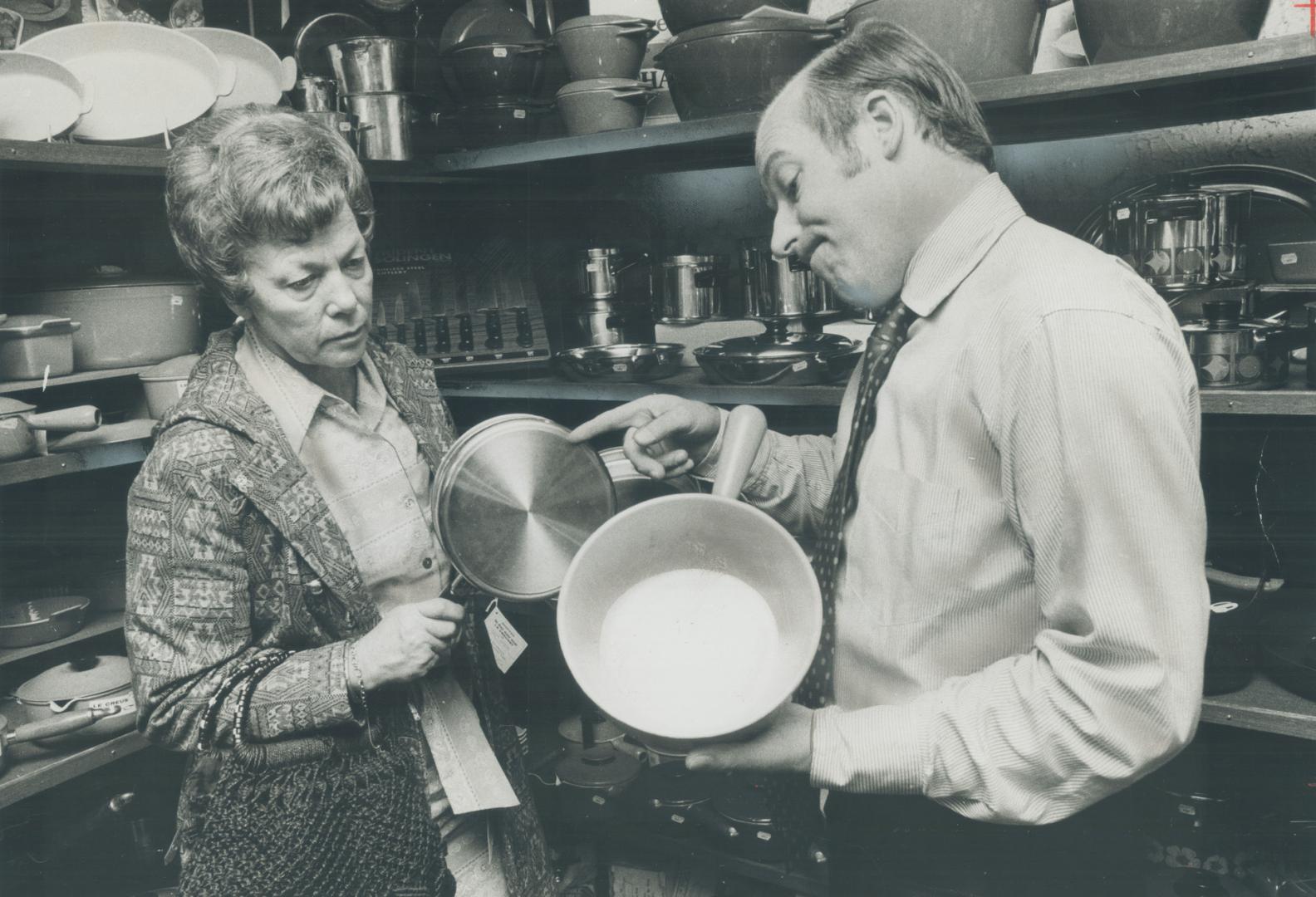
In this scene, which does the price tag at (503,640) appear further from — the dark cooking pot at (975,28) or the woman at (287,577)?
the dark cooking pot at (975,28)

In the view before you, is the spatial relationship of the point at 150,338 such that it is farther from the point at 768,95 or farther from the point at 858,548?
the point at 858,548

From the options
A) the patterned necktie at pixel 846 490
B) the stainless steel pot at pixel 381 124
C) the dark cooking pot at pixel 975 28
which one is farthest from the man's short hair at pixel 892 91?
the stainless steel pot at pixel 381 124

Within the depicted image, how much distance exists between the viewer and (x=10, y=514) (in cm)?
240

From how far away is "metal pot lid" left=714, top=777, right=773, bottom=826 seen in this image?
7.34 ft

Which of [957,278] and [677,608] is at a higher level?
[957,278]

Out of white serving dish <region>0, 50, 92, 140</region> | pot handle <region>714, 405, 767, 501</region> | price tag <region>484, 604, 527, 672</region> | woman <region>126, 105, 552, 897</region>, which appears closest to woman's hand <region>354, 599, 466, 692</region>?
woman <region>126, 105, 552, 897</region>

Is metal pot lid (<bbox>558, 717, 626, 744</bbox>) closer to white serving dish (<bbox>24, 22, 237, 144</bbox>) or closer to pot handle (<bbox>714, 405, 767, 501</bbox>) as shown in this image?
pot handle (<bbox>714, 405, 767, 501</bbox>)

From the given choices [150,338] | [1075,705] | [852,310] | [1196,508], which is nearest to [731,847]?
[852,310]

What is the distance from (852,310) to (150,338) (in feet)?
5.20

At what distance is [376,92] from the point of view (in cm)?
238

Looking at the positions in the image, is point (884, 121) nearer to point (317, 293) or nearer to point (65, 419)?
point (317, 293)

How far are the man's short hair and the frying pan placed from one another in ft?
5.98

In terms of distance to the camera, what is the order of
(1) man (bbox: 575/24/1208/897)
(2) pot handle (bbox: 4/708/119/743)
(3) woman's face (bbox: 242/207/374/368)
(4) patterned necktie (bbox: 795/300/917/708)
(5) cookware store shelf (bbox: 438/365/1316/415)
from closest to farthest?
1. (1) man (bbox: 575/24/1208/897)
2. (4) patterned necktie (bbox: 795/300/917/708)
3. (3) woman's face (bbox: 242/207/374/368)
4. (5) cookware store shelf (bbox: 438/365/1316/415)
5. (2) pot handle (bbox: 4/708/119/743)

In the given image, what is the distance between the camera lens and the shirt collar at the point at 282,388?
1457 millimetres
